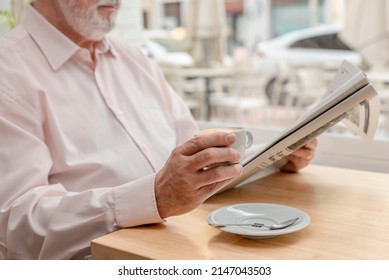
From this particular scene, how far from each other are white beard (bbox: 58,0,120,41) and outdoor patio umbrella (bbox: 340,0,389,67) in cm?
210

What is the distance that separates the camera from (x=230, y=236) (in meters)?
0.96

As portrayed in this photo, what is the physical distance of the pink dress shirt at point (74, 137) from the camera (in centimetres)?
109

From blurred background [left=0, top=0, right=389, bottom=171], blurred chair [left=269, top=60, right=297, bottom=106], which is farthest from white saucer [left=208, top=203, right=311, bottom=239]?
blurred chair [left=269, top=60, right=297, bottom=106]

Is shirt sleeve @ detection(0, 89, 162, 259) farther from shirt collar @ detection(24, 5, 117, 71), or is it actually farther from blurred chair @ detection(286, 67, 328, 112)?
blurred chair @ detection(286, 67, 328, 112)

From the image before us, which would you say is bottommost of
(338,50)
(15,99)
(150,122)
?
(338,50)

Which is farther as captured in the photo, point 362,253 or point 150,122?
point 150,122

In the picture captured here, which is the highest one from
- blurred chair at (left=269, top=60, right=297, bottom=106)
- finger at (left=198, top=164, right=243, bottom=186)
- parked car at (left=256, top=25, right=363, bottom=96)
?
finger at (left=198, top=164, right=243, bottom=186)

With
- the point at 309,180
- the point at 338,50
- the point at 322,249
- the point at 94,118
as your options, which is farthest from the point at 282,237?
the point at 338,50

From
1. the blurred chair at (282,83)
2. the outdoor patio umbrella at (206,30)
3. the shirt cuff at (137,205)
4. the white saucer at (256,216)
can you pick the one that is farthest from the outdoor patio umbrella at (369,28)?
the blurred chair at (282,83)

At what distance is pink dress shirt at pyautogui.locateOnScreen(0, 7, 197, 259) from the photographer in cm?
109

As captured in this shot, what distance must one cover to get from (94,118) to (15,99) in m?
0.21

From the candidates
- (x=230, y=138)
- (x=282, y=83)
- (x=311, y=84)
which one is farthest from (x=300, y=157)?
(x=282, y=83)

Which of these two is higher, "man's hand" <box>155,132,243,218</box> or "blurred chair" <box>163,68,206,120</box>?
"man's hand" <box>155,132,243,218</box>

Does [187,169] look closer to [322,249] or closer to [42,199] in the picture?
[322,249]
